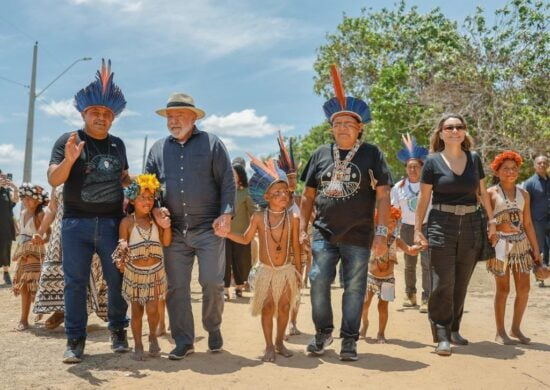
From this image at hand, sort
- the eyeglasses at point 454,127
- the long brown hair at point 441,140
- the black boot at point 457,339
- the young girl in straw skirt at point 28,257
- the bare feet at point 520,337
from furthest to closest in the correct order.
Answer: the young girl in straw skirt at point 28,257, the bare feet at point 520,337, the black boot at point 457,339, the long brown hair at point 441,140, the eyeglasses at point 454,127

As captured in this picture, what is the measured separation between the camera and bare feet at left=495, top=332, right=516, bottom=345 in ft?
20.6

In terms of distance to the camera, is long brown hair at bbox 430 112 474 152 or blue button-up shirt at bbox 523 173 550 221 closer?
long brown hair at bbox 430 112 474 152

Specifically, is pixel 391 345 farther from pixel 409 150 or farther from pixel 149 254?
pixel 409 150

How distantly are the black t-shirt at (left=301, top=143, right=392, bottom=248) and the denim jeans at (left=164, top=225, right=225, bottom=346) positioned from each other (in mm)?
1008

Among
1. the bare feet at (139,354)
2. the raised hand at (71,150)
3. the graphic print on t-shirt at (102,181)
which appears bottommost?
the bare feet at (139,354)

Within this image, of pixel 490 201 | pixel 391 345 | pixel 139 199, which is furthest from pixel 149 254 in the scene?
pixel 490 201

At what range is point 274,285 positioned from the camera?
218 inches

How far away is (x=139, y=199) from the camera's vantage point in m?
5.51

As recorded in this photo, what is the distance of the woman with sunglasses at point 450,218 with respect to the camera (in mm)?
5906

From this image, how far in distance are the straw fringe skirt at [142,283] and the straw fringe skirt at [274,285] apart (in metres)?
0.88

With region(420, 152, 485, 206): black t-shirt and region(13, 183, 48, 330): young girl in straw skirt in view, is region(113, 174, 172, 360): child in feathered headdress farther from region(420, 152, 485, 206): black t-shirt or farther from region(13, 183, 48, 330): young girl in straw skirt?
region(420, 152, 485, 206): black t-shirt

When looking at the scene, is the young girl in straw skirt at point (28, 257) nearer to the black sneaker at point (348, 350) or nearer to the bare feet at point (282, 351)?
the bare feet at point (282, 351)

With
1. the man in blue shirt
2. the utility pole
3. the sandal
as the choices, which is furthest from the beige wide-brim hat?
the utility pole

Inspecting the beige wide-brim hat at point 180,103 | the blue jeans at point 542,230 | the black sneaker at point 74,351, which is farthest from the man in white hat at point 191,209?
the blue jeans at point 542,230
